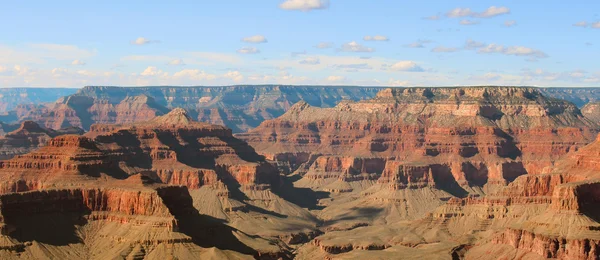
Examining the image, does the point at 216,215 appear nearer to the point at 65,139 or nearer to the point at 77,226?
the point at 65,139

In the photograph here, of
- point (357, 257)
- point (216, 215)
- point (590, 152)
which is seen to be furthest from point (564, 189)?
point (216, 215)

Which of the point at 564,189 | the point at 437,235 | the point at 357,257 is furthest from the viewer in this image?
the point at 437,235

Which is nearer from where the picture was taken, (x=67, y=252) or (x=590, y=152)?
(x=67, y=252)

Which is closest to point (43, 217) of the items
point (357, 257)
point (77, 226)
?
point (77, 226)

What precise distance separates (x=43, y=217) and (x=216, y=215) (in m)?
63.2

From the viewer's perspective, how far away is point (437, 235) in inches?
6772

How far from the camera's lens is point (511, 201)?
17338 centimetres

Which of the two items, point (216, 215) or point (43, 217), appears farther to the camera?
point (216, 215)

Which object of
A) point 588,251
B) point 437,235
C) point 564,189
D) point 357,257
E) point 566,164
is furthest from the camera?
point 566,164

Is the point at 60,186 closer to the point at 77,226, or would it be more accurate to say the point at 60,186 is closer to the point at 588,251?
the point at 77,226

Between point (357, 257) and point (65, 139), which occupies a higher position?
point (65, 139)

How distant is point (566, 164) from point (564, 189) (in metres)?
49.1

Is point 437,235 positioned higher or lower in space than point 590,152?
lower

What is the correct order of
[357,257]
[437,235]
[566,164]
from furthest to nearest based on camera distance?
[566,164] < [437,235] < [357,257]
